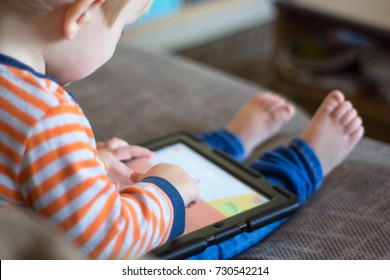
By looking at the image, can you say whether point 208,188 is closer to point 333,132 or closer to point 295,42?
point 333,132

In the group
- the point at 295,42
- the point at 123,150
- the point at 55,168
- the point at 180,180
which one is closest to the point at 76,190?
the point at 55,168

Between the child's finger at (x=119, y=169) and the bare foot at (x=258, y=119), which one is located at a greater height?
the child's finger at (x=119, y=169)

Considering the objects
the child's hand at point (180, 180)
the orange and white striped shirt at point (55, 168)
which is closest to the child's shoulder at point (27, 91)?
the orange and white striped shirt at point (55, 168)

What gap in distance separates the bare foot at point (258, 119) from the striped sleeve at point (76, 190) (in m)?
0.43

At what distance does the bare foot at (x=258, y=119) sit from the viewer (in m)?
1.08

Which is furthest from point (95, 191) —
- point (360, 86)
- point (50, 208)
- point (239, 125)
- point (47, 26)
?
point (360, 86)

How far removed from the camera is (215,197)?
84 centimetres

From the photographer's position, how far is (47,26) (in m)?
0.65

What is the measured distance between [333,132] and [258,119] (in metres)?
0.16

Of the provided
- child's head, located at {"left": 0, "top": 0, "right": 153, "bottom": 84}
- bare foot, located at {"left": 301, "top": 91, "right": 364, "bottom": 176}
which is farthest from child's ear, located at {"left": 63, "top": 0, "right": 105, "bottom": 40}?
bare foot, located at {"left": 301, "top": 91, "right": 364, "bottom": 176}

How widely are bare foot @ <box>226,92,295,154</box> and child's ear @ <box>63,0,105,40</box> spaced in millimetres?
485

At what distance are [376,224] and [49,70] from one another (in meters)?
0.48

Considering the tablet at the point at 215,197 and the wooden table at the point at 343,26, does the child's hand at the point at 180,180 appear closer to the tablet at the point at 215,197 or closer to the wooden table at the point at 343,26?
the tablet at the point at 215,197
